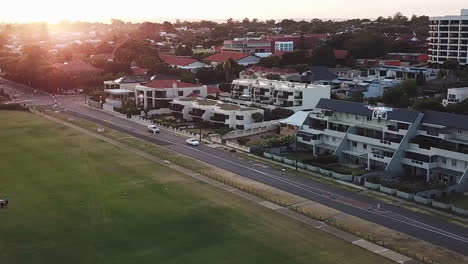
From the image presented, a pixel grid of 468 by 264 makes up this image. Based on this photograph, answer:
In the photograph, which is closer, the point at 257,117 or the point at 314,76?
the point at 257,117

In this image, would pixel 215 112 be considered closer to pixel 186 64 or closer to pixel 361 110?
pixel 361 110

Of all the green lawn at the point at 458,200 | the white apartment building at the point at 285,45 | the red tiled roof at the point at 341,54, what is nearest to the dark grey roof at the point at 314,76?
the red tiled roof at the point at 341,54

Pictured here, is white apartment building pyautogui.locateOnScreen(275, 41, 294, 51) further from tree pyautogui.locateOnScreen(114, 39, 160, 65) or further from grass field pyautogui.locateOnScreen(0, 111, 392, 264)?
grass field pyautogui.locateOnScreen(0, 111, 392, 264)

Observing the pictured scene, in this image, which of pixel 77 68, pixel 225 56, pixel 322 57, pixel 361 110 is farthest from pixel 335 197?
pixel 225 56

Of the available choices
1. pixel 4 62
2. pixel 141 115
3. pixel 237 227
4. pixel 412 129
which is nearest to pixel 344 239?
pixel 237 227

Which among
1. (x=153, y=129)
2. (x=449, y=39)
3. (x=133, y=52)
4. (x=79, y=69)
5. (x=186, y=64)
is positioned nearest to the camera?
(x=153, y=129)

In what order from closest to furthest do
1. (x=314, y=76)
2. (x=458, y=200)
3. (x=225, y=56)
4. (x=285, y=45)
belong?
(x=458, y=200), (x=314, y=76), (x=225, y=56), (x=285, y=45)

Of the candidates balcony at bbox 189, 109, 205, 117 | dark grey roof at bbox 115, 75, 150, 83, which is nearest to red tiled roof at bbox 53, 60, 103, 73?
dark grey roof at bbox 115, 75, 150, 83
